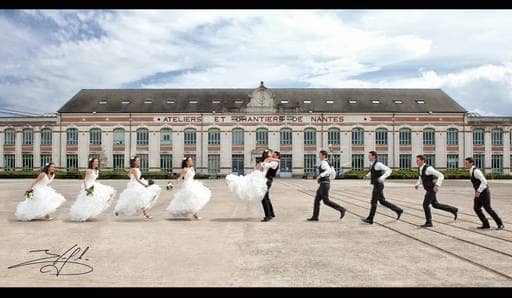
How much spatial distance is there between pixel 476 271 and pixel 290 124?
171 feet

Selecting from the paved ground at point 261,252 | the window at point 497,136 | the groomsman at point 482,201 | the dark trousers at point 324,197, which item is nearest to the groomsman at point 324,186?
the dark trousers at point 324,197

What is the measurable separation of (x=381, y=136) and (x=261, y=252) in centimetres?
5288

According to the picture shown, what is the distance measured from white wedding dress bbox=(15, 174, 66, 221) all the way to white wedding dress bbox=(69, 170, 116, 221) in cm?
70

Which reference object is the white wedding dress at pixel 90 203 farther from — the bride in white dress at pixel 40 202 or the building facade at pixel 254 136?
the building facade at pixel 254 136

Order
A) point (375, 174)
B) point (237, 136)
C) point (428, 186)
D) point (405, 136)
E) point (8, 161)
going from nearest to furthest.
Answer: point (428, 186), point (375, 174), point (405, 136), point (237, 136), point (8, 161)

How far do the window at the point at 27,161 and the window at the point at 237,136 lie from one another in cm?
2684

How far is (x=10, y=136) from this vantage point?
5875 centimetres

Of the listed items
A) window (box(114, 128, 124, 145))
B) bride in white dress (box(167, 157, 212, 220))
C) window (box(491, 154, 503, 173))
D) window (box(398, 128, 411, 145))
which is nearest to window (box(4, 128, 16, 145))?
window (box(114, 128, 124, 145))

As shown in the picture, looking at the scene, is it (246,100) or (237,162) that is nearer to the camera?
(237,162)

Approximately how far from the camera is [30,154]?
192 ft

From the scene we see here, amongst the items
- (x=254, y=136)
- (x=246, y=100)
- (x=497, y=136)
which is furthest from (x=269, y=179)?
(x=497, y=136)
